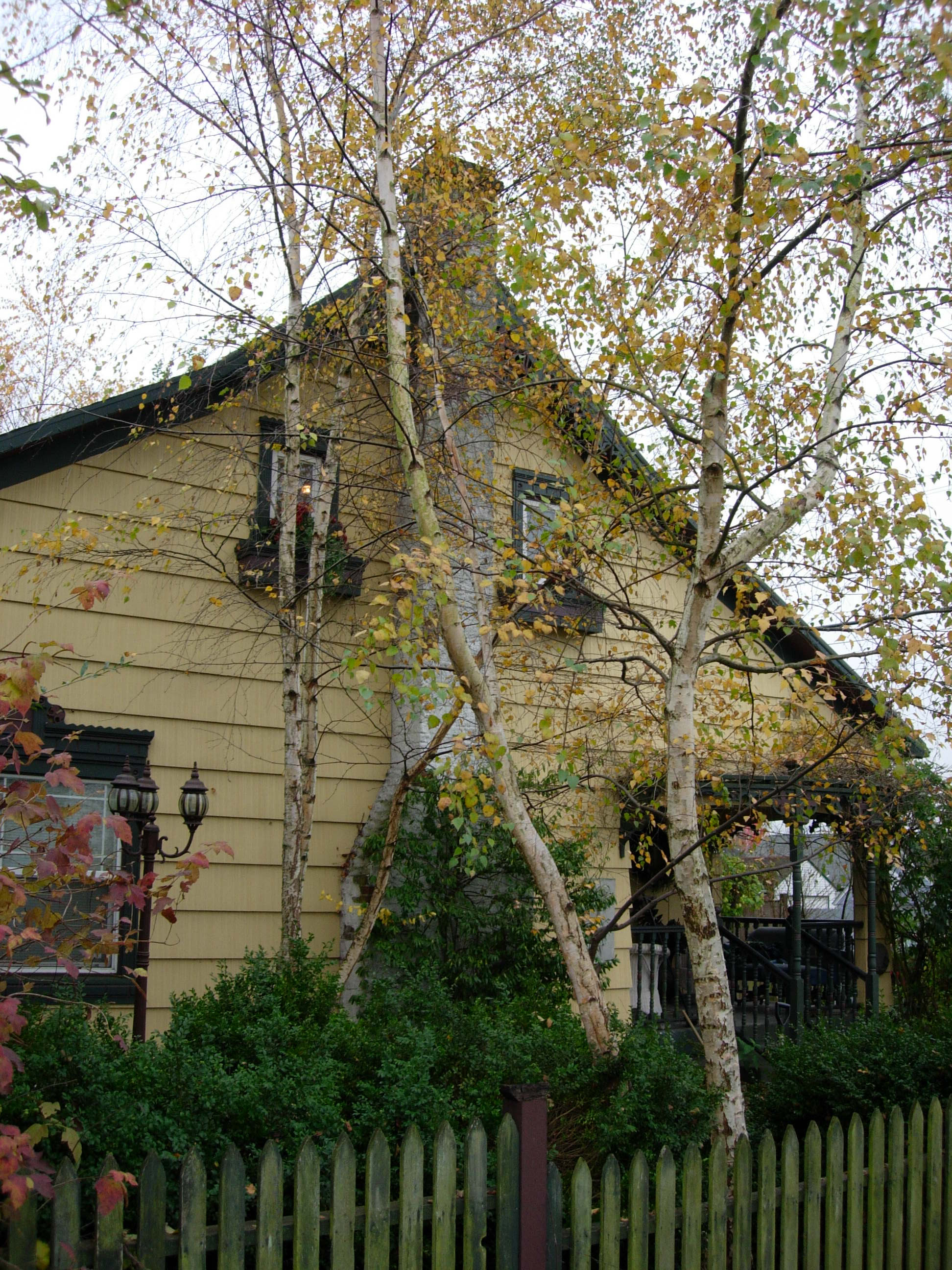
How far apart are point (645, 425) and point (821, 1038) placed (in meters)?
4.03

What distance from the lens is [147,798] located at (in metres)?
6.41

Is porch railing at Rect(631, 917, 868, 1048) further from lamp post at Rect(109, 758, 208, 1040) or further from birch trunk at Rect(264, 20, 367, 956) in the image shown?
lamp post at Rect(109, 758, 208, 1040)

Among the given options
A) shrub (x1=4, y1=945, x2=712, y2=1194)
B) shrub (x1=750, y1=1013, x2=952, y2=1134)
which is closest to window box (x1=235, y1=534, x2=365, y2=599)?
shrub (x1=4, y1=945, x2=712, y2=1194)

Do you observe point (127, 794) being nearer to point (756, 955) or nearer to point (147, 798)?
point (147, 798)

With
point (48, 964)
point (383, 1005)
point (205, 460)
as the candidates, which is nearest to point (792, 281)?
point (205, 460)

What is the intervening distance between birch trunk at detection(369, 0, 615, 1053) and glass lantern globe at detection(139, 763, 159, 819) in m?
2.16

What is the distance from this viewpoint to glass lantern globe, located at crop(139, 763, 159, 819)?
638 cm

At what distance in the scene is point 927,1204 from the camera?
17.0 feet

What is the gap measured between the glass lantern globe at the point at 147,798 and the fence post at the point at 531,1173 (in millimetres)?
3259

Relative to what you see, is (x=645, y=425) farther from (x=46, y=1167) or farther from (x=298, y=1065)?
→ (x=46, y=1167)

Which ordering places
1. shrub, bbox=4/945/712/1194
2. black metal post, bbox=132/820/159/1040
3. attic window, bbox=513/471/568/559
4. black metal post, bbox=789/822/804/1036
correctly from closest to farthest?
shrub, bbox=4/945/712/1194 → attic window, bbox=513/471/568/559 → black metal post, bbox=132/820/159/1040 → black metal post, bbox=789/822/804/1036

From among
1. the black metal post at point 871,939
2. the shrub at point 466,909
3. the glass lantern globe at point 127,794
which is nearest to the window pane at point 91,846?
the glass lantern globe at point 127,794

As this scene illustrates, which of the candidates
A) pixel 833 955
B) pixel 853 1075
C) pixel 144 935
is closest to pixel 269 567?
pixel 144 935

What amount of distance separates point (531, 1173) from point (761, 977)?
966 centimetres
